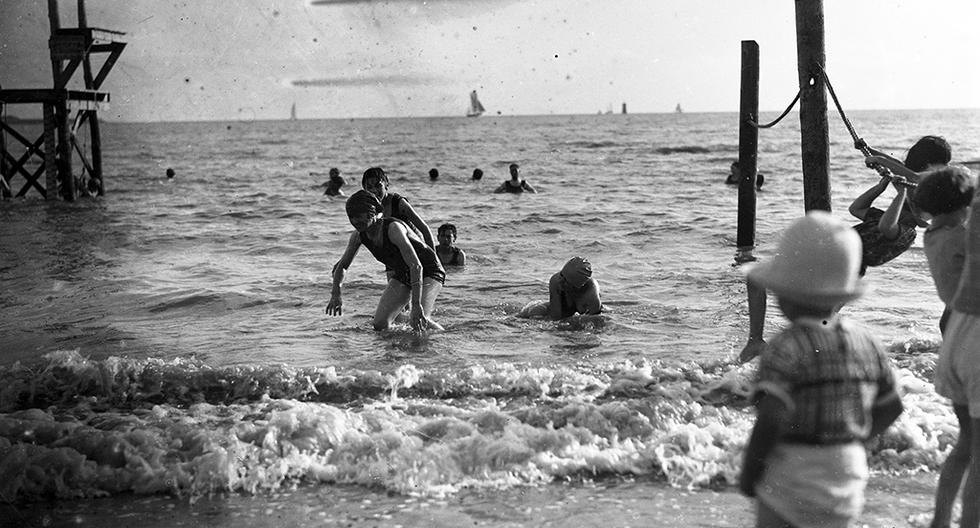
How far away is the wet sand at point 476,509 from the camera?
14.6 ft

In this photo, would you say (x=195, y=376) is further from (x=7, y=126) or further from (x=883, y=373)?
(x=7, y=126)

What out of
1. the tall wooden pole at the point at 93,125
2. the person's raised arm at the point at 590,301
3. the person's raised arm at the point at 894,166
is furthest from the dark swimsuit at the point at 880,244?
the tall wooden pole at the point at 93,125

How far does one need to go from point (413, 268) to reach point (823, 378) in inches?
204

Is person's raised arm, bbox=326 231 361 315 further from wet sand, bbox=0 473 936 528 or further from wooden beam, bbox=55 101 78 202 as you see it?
wooden beam, bbox=55 101 78 202

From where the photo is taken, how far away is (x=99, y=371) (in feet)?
23.7

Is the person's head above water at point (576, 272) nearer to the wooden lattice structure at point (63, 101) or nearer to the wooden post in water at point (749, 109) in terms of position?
the wooden post in water at point (749, 109)

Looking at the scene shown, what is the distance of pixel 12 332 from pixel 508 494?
641 centimetres

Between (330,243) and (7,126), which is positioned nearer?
(330,243)

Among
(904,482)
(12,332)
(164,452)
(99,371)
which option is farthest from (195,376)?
(904,482)

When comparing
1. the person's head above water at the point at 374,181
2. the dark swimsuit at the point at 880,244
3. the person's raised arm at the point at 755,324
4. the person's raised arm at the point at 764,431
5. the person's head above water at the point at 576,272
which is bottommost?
the person's head above water at the point at 576,272

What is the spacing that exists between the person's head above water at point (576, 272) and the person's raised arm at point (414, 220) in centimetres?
139

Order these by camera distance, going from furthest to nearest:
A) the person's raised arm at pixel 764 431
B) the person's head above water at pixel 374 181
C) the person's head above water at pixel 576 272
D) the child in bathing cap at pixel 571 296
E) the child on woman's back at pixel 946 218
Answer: the child in bathing cap at pixel 571 296
the person's head above water at pixel 576 272
the person's head above water at pixel 374 181
the child on woman's back at pixel 946 218
the person's raised arm at pixel 764 431

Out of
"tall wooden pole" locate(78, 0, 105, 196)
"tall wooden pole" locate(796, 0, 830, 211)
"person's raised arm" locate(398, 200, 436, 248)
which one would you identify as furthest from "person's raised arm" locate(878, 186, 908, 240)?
"tall wooden pole" locate(78, 0, 105, 196)

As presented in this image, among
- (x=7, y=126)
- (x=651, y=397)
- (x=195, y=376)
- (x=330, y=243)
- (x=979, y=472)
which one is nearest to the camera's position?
(x=979, y=472)
